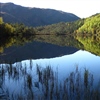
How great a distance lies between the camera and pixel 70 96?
53.0 feet

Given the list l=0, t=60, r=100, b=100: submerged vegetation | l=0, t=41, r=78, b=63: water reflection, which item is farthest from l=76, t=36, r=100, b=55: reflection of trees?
l=0, t=60, r=100, b=100: submerged vegetation

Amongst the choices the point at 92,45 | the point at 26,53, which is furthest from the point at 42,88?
the point at 92,45

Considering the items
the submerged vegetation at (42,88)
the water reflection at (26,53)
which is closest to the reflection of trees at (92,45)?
the water reflection at (26,53)

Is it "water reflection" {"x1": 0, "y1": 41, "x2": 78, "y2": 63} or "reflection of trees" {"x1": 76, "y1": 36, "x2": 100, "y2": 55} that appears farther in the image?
"reflection of trees" {"x1": 76, "y1": 36, "x2": 100, "y2": 55}

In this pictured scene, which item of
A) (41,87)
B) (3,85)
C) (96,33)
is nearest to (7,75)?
(3,85)

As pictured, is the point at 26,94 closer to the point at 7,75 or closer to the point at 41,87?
the point at 41,87

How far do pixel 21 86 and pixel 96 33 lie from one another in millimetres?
159201

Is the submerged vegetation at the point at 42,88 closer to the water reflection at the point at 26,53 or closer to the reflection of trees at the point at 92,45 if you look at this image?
the water reflection at the point at 26,53

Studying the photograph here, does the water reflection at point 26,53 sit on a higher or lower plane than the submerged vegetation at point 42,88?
lower

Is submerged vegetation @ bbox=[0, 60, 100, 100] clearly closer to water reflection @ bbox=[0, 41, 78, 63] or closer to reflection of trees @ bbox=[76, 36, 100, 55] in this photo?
water reflection @ bbox=[0, 41, 78, 63]

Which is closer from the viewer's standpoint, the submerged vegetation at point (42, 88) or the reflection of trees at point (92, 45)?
the submerged vegetation at point (42, 88)

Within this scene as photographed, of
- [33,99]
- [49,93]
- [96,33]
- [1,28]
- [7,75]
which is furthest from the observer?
[96,33]

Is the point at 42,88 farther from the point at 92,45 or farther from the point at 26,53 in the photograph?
the point at 92,45

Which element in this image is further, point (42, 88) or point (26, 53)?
point (26, 53)
